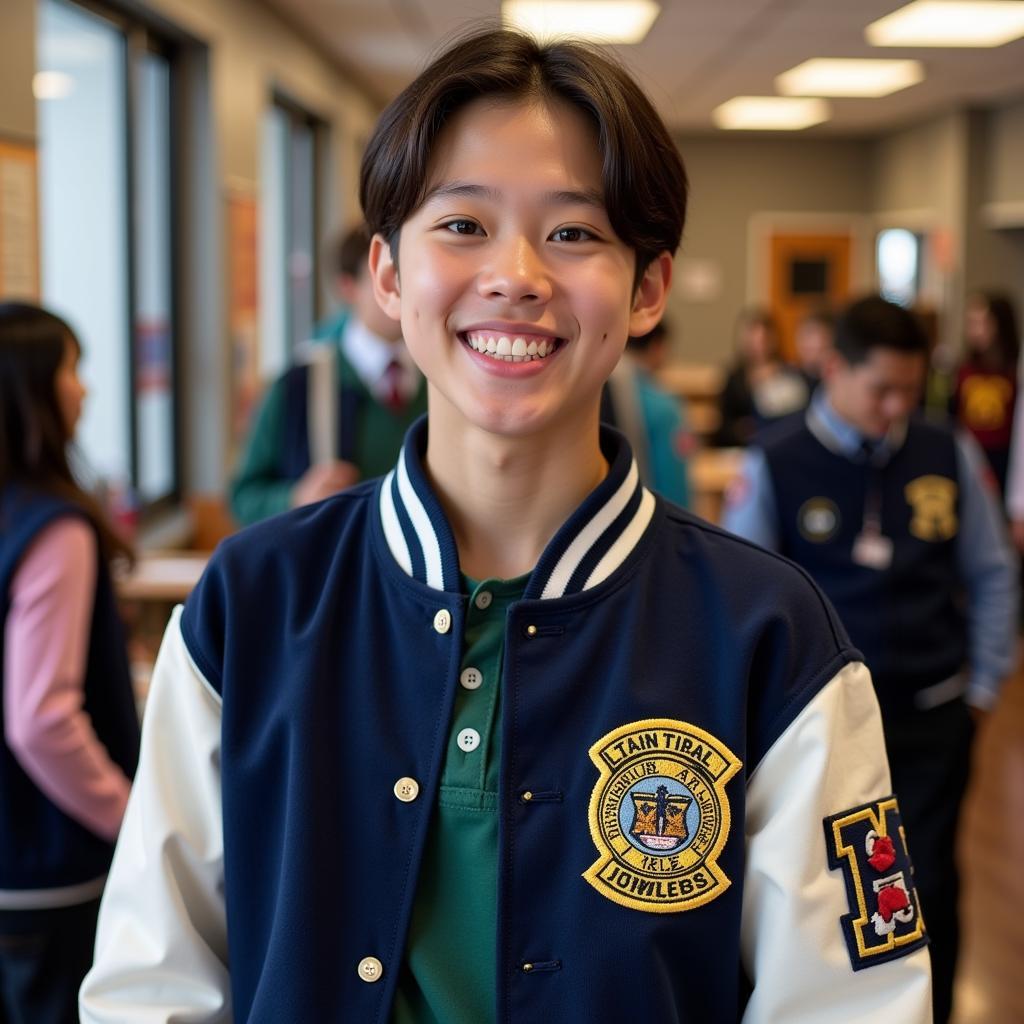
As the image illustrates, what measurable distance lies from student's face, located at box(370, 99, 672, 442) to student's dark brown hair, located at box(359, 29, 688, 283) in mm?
11

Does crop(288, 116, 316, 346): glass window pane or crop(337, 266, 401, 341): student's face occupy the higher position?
crop(288, 116, 316, 346): glass window pane

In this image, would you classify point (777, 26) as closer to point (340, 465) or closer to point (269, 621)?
point (340, 465)

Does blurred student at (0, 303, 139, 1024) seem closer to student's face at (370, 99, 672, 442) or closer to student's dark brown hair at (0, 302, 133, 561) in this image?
student's dark brown hair at (0, 302, 133, 561)

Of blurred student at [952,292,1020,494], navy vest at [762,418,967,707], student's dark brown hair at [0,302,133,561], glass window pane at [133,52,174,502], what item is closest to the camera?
student's dark brown hair at [0,302,133,561]

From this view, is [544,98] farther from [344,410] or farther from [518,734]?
[344,410]

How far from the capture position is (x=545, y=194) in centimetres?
105

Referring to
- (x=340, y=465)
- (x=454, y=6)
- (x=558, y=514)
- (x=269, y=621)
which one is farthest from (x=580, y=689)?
(x=454, y=6)

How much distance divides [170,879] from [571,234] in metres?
0.61

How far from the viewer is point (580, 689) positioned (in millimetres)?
1090

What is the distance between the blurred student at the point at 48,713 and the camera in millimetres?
1864

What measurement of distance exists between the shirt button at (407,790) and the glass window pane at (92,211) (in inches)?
140

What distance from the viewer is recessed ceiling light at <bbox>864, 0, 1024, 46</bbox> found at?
648cm

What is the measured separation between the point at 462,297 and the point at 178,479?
487 cm

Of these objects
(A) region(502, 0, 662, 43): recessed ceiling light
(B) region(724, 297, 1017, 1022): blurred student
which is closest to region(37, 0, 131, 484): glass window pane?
(A) region(502, 0, 662, 43): recessed ceiling light
